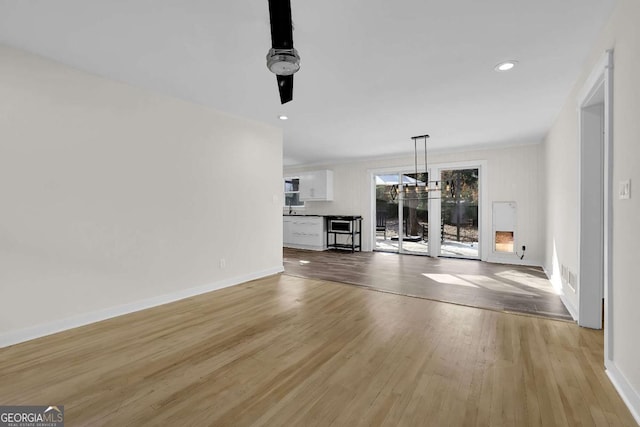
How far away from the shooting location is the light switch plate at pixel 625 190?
1.69 m

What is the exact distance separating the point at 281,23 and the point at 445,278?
4403 millimetres

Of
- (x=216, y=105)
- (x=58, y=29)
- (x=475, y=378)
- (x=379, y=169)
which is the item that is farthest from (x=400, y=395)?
(x=379, y=169)

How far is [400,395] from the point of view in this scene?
1.75m

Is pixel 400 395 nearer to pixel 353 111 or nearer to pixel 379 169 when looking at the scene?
pixel 353 111

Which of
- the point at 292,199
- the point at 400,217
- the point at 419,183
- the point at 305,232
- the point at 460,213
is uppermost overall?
the point at 419,183

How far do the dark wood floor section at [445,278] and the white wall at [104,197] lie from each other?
1.86 m

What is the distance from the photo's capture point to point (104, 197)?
298 centimetres

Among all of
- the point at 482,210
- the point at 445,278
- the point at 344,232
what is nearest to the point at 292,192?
the point at 344,232

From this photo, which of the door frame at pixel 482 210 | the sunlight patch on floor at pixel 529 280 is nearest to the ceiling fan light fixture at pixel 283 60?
the sunlight patch on floor at pixel 529 280

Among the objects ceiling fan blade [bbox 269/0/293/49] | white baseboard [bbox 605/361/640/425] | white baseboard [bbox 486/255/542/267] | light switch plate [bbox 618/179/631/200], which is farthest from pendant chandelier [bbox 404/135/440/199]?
ceiling fan blade [bbox 269/0/293/49]

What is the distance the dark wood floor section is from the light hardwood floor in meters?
0.51

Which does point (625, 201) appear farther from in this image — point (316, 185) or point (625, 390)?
point (316, 185)

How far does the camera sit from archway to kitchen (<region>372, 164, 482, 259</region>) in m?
6.55

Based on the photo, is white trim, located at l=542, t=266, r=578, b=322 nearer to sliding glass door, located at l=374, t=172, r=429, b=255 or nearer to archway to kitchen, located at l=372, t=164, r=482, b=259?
archway to kitchen, located at l=372, t=164, r=482, b=259
